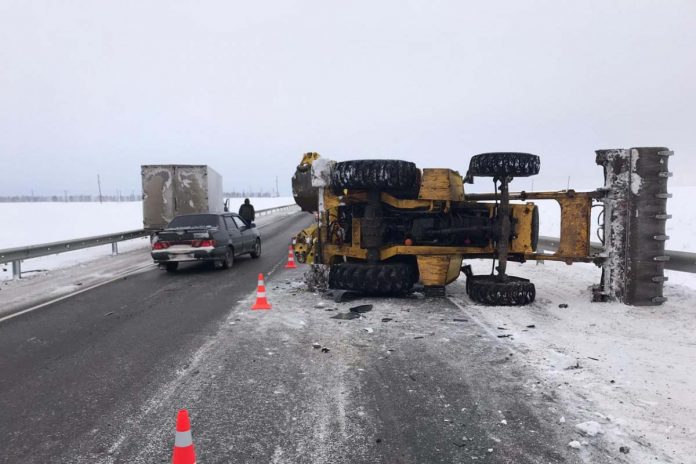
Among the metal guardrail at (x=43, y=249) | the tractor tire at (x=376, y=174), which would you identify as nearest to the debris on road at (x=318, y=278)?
the tractor tire at (x=376, y=174)

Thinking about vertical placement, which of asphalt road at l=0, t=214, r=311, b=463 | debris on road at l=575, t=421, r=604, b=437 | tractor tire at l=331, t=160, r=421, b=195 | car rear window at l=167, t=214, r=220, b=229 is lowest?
asphalt road at l=0, t=214, r=311, b=463

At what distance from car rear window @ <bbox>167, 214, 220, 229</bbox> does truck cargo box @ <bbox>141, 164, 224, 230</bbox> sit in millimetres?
5558

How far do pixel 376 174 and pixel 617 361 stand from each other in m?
4.70

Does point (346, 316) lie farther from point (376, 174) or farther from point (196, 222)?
point (196, 222)

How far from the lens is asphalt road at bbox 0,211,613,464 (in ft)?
10.9

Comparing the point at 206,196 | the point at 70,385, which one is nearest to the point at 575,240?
the point at 70,385

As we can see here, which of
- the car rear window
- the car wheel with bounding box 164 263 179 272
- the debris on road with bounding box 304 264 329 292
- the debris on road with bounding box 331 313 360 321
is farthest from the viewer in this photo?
the car rear window

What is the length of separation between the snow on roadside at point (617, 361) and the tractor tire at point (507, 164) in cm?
221

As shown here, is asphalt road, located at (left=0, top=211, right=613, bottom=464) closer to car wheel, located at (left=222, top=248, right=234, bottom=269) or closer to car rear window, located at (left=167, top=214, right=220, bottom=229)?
car wheel, located at (left=222, top=248, right=234, bottom=269)

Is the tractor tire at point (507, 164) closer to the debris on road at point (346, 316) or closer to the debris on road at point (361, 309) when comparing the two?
the debris on road at point (361, 309)

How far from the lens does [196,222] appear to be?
1289 centimetres

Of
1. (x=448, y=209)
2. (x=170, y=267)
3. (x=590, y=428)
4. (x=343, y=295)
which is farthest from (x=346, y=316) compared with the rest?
(x=170, y=267)

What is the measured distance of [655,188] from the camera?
7.45 m

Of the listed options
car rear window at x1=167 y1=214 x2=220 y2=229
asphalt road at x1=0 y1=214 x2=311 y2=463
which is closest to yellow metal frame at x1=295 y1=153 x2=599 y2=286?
asphalt road at x1=0 y1=214 x2=311 y2=463
